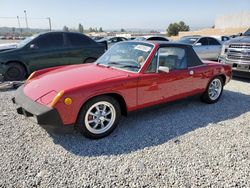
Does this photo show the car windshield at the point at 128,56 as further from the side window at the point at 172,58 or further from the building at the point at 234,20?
the building at the point at 234,20

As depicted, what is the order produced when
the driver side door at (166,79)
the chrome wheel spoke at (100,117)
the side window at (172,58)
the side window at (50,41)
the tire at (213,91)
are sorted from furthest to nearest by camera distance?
the side window at (50,41), the tire at (213,91), the side window at (172,58), the driver side door at (166,79), the chrome wheel spoke at (100,117)

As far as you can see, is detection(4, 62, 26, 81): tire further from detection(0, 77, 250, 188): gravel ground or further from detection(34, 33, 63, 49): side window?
detection(0, 77, 250, 188): gravel ground

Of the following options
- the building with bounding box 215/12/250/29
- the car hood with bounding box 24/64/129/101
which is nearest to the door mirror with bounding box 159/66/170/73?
the car hood with bounding box 24/64/129/101

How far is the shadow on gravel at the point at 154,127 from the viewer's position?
3212 millimetres

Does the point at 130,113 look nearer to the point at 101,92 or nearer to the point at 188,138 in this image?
the point at 101,92

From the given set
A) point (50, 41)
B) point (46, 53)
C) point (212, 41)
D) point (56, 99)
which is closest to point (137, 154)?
point (56, 99)

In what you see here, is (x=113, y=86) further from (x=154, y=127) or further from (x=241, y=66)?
(x=241, y=66)

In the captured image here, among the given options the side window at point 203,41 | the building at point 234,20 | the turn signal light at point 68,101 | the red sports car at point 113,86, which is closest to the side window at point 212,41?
the side window at point 203,41

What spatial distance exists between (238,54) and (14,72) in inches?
264

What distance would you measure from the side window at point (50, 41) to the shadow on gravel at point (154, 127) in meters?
4.48

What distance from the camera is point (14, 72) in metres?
6.95

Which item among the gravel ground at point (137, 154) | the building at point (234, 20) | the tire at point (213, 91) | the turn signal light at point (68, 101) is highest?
the building at point (234, 20)

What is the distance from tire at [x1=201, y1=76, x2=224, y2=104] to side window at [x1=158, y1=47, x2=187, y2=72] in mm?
932

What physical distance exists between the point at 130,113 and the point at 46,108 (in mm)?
1327
